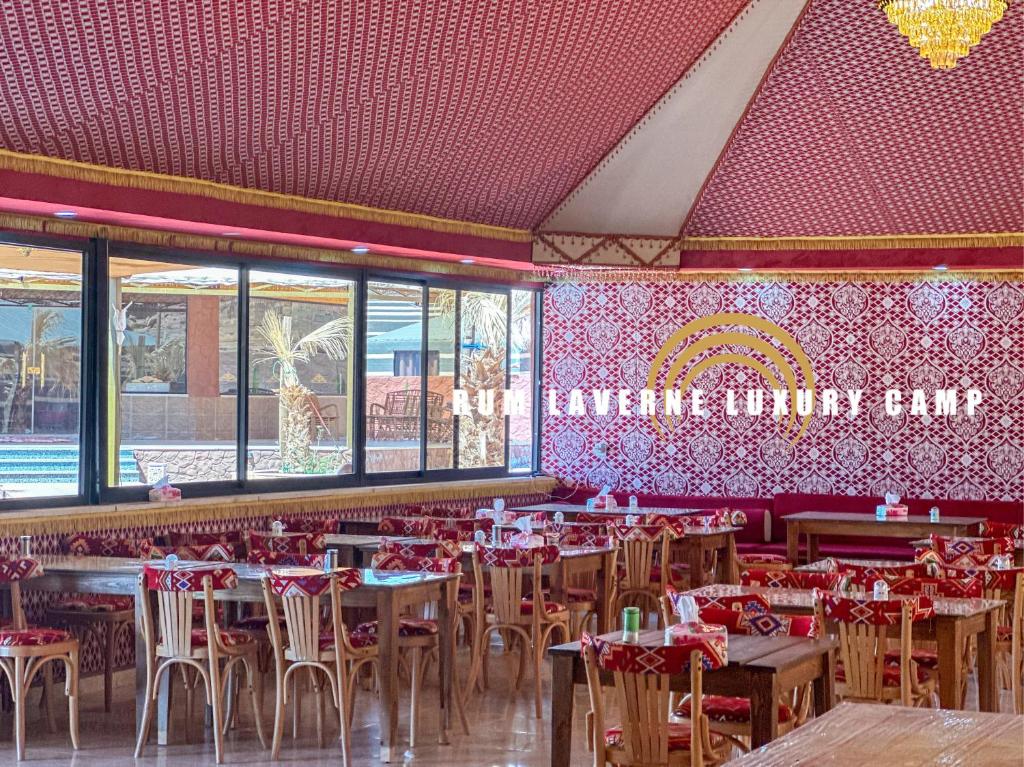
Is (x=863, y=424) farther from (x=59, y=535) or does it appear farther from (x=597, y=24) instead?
(x=59, y=535)

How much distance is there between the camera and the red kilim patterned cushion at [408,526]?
37.8 feet

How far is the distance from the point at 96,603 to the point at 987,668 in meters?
5.45

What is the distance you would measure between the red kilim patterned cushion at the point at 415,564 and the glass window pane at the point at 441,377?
18.2 feet

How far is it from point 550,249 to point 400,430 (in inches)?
93.0

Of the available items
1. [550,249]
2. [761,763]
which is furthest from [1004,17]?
[761,763]

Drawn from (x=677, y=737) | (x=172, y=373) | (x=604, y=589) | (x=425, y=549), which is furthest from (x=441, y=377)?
(x=677, y=737)

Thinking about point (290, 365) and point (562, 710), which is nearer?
point (562, 710)

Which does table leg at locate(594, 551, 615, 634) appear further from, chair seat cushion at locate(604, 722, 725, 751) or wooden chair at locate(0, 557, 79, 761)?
chair seat cushion at locate(604, 722, 725, 751)

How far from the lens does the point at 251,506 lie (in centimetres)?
1209

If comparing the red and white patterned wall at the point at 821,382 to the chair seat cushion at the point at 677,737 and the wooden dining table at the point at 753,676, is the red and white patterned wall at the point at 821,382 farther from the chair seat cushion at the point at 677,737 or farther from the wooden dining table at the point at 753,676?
the chair seat cushion at the point at 677,737

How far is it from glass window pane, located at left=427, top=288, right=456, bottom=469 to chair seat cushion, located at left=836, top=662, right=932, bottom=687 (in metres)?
7.32

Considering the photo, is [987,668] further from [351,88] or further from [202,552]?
[351,88]

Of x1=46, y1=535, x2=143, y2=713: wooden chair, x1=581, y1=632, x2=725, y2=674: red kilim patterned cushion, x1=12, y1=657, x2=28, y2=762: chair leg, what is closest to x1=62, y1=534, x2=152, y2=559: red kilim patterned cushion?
x1=46, y1=535, x2=143, y2=713: wooden chair

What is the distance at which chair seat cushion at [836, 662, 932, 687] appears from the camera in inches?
292
